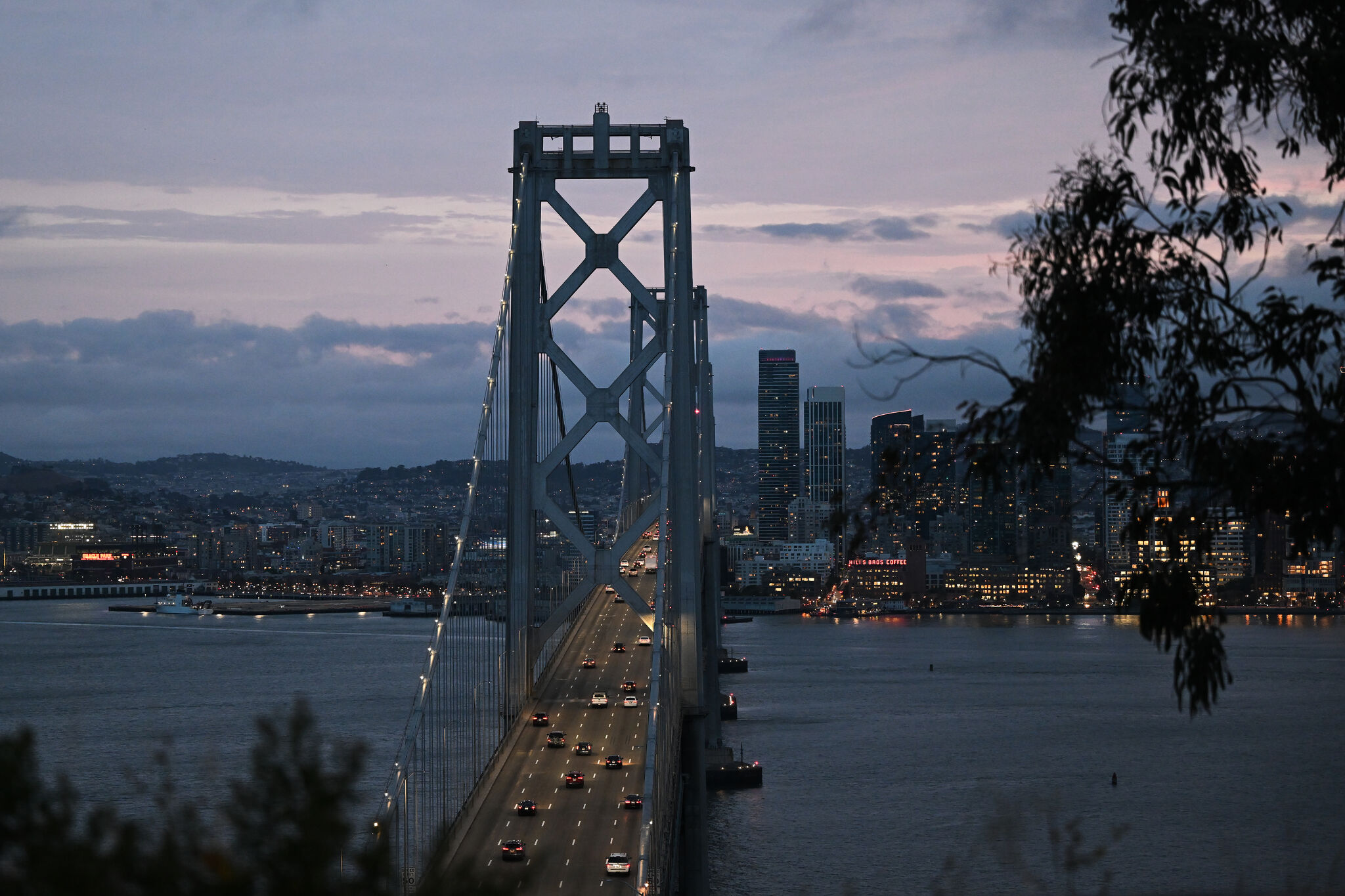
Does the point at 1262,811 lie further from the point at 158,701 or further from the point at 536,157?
the point at 158,701

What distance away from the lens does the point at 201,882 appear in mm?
3666

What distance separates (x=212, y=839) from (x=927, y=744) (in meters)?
40.3

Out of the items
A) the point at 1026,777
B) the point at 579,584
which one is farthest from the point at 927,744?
the point at 579,584

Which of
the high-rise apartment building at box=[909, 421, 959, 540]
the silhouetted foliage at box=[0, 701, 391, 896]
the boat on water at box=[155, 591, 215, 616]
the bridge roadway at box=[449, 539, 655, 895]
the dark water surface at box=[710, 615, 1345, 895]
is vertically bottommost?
the dark water surface at box=[710, 615, 1345, 895]

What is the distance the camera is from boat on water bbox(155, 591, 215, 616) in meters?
118

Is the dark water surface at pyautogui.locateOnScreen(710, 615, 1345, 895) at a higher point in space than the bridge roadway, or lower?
lower

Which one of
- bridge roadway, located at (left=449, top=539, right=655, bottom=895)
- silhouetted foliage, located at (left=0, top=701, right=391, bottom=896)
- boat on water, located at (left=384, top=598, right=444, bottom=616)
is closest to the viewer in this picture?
silhouetted foliage, located at (left=0, top=701, right=391, bottom=896)

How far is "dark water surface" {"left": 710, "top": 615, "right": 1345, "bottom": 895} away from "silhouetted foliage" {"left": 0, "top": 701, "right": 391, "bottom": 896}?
2.51 m

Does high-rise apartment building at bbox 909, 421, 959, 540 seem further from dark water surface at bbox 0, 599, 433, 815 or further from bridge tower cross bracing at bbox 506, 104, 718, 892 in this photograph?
bridge tower cross bracing at bbox 506, 104, 718, 892

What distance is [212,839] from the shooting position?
396 centimetres

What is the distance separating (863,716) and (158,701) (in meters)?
22.0

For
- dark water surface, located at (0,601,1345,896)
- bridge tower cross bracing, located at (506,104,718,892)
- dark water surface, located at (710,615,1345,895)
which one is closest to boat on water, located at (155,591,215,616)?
dark water surface, located at (0,601,1345,896)

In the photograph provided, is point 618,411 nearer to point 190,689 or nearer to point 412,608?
point 190,689

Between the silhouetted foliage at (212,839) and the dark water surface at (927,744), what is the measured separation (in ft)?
6.07
